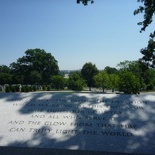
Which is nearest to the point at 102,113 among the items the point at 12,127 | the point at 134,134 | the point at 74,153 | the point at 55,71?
the point at 134,134

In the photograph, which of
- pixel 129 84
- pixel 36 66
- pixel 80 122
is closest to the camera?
pixel 80 122

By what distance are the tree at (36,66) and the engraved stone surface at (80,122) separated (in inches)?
2675

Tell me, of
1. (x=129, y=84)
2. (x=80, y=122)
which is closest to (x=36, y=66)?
(x=129, y=84)

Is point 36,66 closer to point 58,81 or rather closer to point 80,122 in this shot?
point 58,81

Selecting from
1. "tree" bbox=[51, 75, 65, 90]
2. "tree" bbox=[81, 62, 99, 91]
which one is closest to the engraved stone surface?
"tree" bbox=[51, 75, 65, 90]

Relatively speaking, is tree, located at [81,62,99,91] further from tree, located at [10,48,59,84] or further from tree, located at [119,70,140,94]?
tree, located at [119,70,140,94]

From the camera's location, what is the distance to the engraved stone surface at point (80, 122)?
6008 mm

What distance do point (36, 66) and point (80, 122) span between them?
71570mm

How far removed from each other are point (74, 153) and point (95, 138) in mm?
711

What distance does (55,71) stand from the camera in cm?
7919

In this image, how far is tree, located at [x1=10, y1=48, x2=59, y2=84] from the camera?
253 ft

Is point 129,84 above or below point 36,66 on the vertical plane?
below

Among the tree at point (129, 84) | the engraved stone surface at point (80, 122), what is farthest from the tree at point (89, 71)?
the engraved stone surface at point (80, 122)

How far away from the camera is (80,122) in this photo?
22.9 feet
